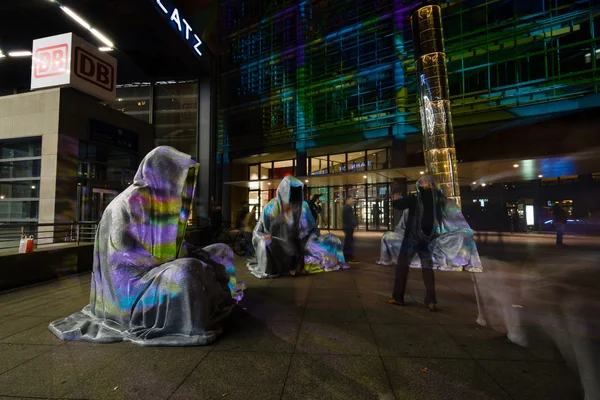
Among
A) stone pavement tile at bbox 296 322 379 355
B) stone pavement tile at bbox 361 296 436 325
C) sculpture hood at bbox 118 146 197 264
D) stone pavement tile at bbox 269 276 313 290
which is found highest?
sculpture hood at bbox 118 146 197 264

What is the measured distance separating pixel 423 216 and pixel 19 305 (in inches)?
247

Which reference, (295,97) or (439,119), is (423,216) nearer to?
(439,119)

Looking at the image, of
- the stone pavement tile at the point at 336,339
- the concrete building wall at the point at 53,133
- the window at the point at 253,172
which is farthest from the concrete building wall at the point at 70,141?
the window at the point at 253,172

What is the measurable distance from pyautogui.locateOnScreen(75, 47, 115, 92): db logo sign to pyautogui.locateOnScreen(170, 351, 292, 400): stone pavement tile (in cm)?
Result: 1114

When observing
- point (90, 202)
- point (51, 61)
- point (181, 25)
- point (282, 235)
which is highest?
point (181, 25)

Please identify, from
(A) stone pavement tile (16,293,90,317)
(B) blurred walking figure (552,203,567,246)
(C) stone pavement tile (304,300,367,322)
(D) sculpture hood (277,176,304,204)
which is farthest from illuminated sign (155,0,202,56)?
(B) blurred walking figure (552,203,567,246)

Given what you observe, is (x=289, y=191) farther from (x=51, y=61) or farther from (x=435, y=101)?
(x=51, y=61)

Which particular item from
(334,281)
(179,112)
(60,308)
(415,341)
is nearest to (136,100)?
(179,112)

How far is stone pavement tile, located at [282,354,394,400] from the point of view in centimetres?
237

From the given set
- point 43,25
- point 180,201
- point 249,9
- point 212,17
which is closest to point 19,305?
point 180,201

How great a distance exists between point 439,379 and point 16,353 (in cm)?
395

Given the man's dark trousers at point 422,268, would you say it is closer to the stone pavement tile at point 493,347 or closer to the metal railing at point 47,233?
the stone pavement tile at point 493,347

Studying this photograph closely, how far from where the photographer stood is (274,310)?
4426mm

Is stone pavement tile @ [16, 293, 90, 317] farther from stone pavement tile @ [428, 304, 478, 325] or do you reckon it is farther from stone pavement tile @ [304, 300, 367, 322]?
stone pavement tile @ [428, 304, 478, 325]
